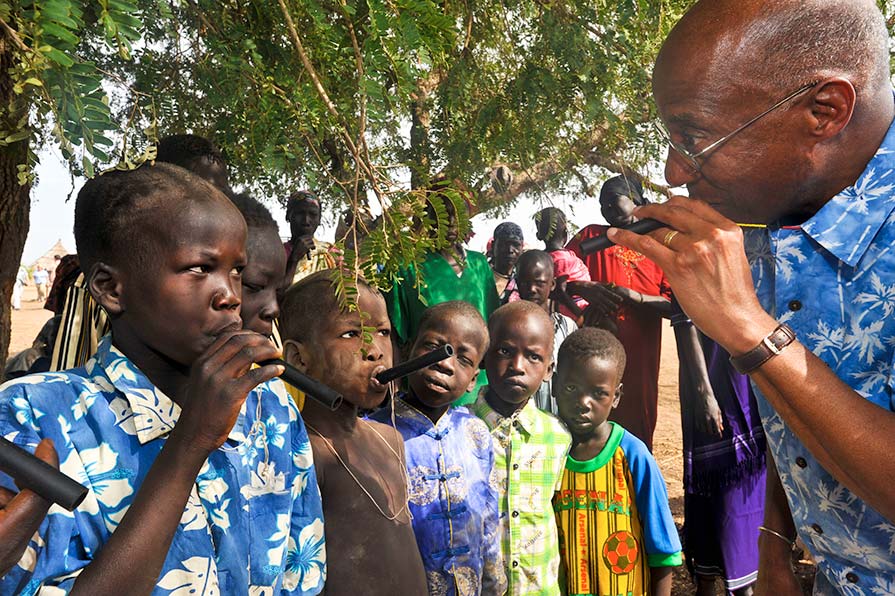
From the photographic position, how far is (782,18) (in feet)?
5.56

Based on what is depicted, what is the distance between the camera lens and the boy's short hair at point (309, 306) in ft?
8.68

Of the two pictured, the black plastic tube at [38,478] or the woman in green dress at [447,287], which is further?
the woman in green dress at [447,287]

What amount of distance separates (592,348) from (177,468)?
2629 millimetres

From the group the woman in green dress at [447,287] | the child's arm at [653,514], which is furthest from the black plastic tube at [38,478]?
the child's arm at [653,514]

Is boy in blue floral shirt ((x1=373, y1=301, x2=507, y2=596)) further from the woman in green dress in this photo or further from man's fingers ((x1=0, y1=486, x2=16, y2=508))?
man's fingers ((x1=0, y1=486, x2=16, y2=508))

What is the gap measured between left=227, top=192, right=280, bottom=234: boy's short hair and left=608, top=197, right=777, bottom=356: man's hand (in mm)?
1686

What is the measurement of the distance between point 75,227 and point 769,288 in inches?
64.2

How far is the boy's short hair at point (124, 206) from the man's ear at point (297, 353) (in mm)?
907

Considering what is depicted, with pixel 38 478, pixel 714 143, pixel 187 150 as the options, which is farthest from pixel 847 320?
pixel 187 150

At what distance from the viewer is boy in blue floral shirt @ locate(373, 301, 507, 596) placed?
9.32 feet

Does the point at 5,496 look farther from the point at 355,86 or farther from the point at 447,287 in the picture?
the point at 447,287

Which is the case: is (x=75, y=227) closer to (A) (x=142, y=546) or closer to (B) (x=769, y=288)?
(A) (x=142, y=546)

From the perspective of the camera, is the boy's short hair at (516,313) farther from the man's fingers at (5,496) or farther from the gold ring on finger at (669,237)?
the man's fingers at (5,496)

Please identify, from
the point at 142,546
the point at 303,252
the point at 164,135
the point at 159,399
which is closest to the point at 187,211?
the point at 159,399
